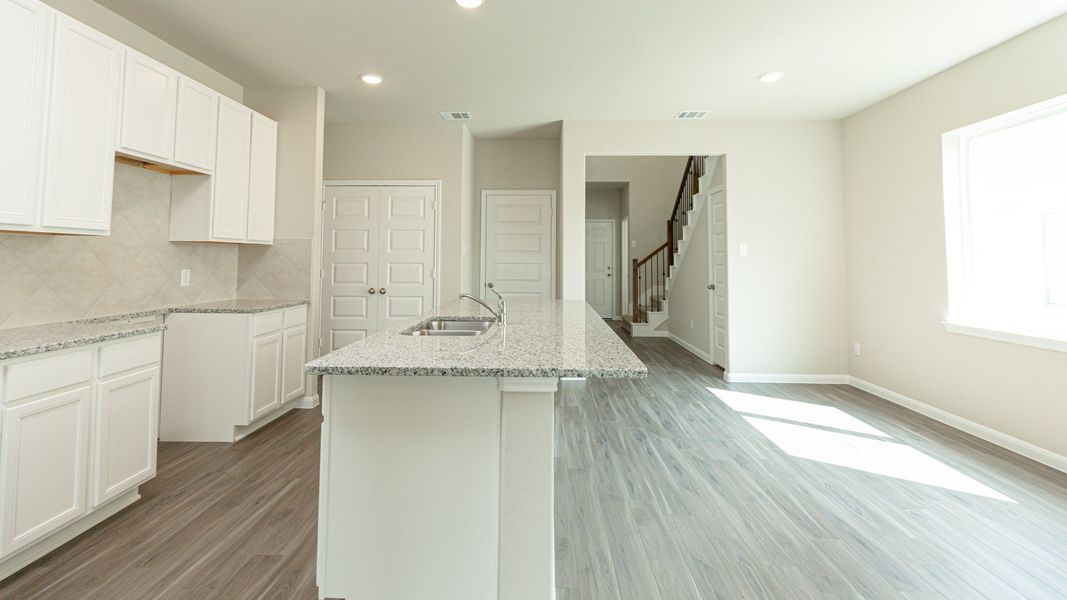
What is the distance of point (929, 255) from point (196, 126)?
557cm

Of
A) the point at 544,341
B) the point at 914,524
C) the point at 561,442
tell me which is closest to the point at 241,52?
the point at 544,341

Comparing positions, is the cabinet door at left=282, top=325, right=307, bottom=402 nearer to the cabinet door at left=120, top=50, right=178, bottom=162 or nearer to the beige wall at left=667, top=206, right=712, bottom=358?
the cabinet door at left=120, top=50, right=178, bottom=162

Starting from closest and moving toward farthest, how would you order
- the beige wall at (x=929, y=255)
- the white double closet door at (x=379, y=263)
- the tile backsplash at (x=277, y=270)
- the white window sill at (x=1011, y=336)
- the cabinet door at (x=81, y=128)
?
1. the cabinet door at (x=81, y=128)
2. the white window sill at (x=1011, y=336)
3. the beige wall at (x=929, y=255)
4. the tile backsplash at (x=277, y=270)
5. the white double closet door at (x=379, y=263)

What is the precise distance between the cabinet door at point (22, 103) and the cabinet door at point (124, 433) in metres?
0.83

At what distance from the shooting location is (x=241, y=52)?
326cm

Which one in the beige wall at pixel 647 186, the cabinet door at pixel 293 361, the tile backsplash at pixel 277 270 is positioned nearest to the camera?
the cabinet door at pixel 293 361

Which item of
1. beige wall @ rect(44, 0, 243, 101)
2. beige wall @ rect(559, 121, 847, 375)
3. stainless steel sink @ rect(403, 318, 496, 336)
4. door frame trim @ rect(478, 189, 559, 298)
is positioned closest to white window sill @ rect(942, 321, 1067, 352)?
beige wall @ rect(559, 121, 847, 375)

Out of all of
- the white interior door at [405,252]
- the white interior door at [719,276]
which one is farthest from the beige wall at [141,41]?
the white interior door at [719,276]

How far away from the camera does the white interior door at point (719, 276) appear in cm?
503

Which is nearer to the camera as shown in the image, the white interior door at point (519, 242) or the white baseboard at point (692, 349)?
the white interior door at point (519, 242)

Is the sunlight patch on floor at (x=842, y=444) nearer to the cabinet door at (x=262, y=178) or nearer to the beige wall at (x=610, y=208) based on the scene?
the cabinet door at (x=262, y=178)

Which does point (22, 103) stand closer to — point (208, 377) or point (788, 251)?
point (208, 377)

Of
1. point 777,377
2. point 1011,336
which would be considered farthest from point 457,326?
point 777,377

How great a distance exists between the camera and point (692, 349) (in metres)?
6.35
